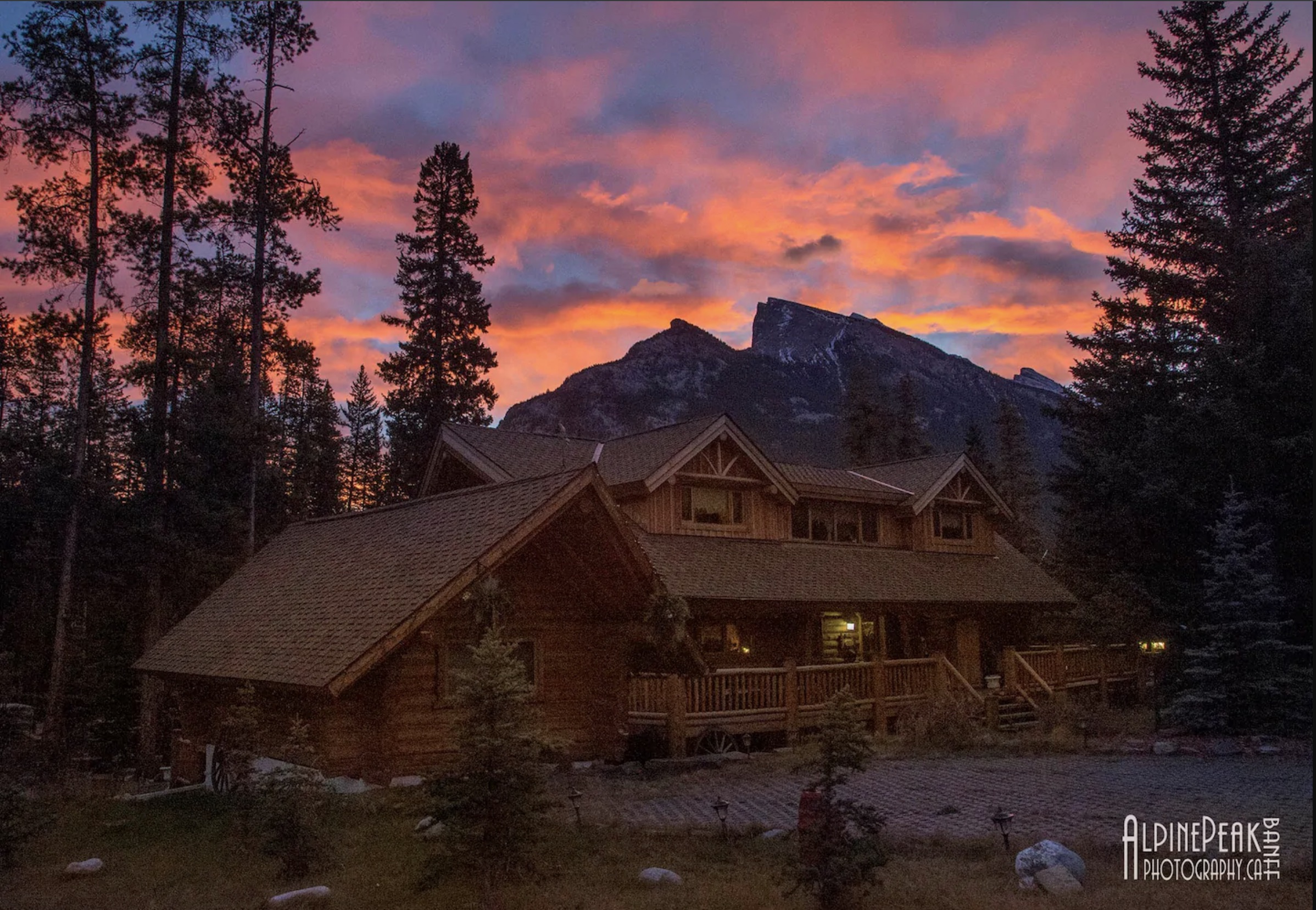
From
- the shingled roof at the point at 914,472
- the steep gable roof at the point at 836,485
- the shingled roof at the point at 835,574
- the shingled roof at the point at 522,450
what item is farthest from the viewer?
the shingled roof at the point at 914,472

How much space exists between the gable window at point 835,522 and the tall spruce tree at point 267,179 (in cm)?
1719

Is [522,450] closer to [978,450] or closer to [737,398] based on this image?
[978,450]

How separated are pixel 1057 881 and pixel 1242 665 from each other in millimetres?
15177

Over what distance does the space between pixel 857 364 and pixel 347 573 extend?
53.7 m

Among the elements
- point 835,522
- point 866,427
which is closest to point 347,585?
point 835,522

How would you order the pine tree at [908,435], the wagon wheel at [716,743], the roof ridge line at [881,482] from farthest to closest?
the pine tree at [908,435] < the roof ridge line at [881,482] < the wagon wheel at [716,743]

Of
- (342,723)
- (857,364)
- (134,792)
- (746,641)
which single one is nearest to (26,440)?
(134,792)

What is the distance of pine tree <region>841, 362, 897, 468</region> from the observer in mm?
62719

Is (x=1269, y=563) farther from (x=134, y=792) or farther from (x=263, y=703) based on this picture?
(x=134, y=792)

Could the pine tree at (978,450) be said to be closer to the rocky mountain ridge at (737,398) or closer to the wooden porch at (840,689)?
the wooden porch at (840,689)

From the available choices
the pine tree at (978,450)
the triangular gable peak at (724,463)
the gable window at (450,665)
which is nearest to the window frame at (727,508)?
the triangular gable peak at (724,463)

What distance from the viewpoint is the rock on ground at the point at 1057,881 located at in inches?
344

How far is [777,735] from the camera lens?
22.5 meters

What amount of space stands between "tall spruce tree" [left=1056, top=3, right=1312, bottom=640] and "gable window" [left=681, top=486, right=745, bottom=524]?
36.6 ft
